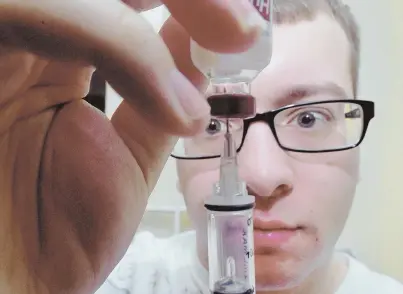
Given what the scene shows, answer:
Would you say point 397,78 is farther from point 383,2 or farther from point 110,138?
point 110,138

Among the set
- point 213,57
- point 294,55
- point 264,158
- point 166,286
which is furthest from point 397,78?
point 213,57

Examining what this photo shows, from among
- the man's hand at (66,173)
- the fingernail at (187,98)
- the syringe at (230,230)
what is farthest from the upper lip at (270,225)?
the fingernail at (187,98)

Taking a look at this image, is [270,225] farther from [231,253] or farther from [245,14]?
[245,14]

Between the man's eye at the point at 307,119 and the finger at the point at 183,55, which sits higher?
the finger at the point at 183,55

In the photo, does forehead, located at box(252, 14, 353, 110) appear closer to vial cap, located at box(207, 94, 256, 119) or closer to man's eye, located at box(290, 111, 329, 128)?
man's eye, located at box(290, 111, 329, 128)

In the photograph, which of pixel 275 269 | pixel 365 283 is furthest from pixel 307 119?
pixel 365 283

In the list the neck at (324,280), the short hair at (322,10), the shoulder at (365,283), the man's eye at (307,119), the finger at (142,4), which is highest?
the short hair at (322,10)

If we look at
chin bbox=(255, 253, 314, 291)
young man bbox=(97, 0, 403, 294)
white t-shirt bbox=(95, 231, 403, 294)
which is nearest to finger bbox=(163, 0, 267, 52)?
young man bbox=(97, 0, 403, 294)

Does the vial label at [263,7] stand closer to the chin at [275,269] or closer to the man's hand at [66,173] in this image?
the man's hand at [66,173]

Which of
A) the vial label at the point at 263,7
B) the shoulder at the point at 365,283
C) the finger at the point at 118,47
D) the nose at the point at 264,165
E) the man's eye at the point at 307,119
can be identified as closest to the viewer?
the finger at the point at 118,47
